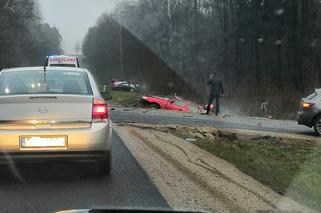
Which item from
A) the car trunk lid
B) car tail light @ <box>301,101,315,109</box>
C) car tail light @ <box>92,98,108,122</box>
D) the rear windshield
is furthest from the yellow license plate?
car tail light @ <box>301,101,315,109</box>

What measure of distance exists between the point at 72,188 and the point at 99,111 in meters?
1.05

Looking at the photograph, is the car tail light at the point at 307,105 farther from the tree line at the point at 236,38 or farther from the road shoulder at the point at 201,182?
the tree line at the point at 236,38

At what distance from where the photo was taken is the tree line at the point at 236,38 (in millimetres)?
53062

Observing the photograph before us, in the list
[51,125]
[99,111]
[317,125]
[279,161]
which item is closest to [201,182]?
[99,111]

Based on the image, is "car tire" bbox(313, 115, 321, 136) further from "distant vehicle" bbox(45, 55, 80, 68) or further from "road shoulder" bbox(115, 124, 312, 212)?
"distant vehicle" bbox(45, 55, 80, 68)

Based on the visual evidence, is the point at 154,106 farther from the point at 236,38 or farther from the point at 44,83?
the point at 236,38

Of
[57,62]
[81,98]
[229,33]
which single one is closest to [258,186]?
[81,98]

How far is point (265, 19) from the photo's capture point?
193ft

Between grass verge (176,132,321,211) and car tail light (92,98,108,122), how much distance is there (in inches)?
94.6

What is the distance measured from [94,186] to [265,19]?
177ft

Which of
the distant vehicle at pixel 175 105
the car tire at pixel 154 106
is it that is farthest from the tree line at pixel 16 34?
the distant vehicle at pixel 175 105

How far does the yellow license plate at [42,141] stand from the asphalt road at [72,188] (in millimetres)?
553

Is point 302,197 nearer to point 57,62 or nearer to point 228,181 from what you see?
point 228,181

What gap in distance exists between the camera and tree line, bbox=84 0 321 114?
53062 millimetres
